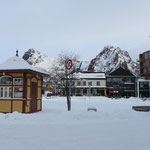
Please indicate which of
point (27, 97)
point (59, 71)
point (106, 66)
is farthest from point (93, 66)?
point (27, 97)

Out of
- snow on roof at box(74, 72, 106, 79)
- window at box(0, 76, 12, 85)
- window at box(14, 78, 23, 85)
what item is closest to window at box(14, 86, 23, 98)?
window at box(14, 78, 23, 85)

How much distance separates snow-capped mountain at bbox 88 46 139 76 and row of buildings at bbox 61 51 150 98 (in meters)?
85.7

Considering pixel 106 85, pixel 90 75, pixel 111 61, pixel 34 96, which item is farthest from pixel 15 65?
pixel 111 61

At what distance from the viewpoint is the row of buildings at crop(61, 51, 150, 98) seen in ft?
216

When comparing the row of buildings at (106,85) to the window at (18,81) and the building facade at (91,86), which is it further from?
the window at (18,81)

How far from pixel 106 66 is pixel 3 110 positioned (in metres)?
159

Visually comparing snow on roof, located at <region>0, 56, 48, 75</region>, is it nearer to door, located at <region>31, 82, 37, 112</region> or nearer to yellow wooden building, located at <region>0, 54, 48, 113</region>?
yellow wooden building, located at <region>0, 54, 48, 113</region>

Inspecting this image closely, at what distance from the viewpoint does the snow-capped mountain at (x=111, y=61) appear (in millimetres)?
162000

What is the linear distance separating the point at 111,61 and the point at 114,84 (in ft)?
347

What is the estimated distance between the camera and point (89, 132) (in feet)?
23.6

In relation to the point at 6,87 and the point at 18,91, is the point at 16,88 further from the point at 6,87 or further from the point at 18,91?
the point at 6,87

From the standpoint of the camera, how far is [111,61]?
17138cm

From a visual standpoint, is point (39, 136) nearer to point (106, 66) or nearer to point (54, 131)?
point (54, 131)

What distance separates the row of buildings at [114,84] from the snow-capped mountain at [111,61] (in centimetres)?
8567
